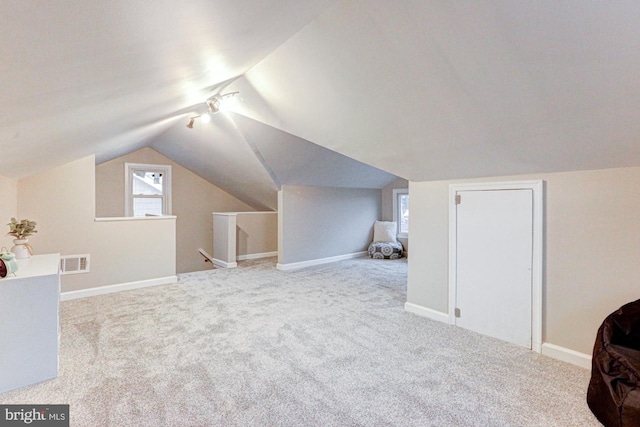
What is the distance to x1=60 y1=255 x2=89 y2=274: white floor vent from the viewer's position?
4.11 meters

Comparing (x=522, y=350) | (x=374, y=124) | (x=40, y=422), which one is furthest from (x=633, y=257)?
(x=40, y=422)

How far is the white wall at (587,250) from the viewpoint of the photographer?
2.32 meters

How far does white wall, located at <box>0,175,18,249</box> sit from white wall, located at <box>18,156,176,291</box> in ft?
0.50

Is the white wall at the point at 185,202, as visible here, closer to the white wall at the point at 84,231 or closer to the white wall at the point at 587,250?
the white wall at the point at 84,231

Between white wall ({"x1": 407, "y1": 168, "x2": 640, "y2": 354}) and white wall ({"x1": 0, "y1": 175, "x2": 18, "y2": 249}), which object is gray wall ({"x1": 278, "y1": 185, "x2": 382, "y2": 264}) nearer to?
white wall ({"x1": 0, "y1": 175, "x2": 18, "y2": 249})

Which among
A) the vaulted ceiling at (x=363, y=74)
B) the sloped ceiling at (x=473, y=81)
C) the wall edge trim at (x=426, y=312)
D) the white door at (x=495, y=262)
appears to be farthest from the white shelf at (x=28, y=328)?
the white door at (x=495, y=262)

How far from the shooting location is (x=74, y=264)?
4191mm

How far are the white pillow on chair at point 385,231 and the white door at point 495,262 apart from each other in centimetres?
413

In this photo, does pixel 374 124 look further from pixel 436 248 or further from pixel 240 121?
pixel 240 121

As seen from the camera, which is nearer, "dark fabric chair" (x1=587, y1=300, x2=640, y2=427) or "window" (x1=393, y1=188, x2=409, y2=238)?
"dark fabric chair" (x1=587, y1=300, x2=640, y2=427)

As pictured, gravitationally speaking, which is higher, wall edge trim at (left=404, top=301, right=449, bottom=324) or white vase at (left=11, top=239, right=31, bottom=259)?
white vase at (left=11, top=239, right=31, bottom=259)

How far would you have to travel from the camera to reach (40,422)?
6.23 feet

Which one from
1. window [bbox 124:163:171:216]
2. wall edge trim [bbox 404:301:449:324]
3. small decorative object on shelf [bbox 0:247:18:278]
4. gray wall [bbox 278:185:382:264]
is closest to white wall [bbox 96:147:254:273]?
window [bbox 124:163:171:216]

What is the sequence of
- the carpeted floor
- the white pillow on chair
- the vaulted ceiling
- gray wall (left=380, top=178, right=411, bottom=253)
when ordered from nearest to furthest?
1. the vaulted ceiling
2. the carpeted floor
3. the white pillow on chair
4. gray wall (left=380, top=178, right=411, bottom=253)
